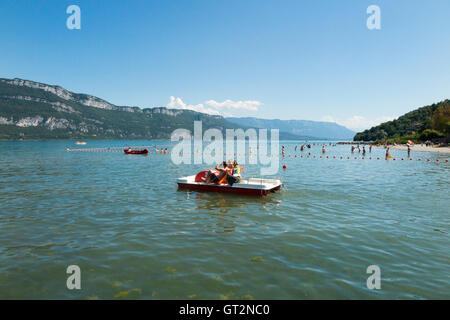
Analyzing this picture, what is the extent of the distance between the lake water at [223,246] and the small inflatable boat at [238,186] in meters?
0.84

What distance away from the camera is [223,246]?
36.3 feet

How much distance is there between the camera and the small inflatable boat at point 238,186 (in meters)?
20.3

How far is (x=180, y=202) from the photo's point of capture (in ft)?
62.2

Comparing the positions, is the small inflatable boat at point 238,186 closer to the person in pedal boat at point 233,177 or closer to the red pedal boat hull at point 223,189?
the red pedal boat hull at point 223,189

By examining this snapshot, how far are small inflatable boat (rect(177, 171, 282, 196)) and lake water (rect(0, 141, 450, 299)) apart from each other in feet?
2.77

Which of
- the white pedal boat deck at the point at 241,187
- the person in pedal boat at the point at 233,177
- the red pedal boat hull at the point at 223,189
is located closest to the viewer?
the white pedal boat deck at the point at 241,187

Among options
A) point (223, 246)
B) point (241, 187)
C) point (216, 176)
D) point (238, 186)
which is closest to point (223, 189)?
point (216, 176)

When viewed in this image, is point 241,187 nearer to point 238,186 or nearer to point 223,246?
point 238,186

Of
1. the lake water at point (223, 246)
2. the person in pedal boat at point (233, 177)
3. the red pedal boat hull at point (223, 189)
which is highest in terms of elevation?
the person in pedal boat at point (233, 177)

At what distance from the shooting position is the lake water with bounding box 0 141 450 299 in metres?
7.88

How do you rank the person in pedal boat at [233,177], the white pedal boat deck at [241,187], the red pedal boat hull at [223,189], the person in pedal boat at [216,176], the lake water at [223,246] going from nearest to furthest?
the lake water at [223,246], the white pedal boat deck at [241,187], the red pedal boat hull at [223,189], the person in pedal boat at [233,177], the person in pedal boat at [216,176]

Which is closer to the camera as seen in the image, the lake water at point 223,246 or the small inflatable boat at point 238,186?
the lake water at point 223,246

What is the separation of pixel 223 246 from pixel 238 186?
391 inches

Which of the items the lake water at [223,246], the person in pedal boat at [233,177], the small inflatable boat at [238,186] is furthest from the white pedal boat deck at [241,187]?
the lake water at [223,246]
